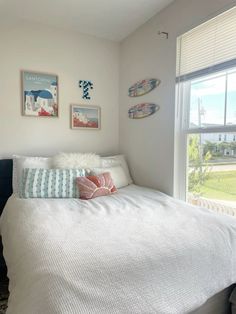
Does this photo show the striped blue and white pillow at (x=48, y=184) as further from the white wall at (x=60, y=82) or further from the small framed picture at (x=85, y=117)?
the small framed picture at (x=85, y=117)

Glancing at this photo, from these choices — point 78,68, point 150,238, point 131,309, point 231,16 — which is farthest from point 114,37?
point 131,309

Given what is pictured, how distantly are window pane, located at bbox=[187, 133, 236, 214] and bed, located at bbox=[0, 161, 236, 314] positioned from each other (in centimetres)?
29

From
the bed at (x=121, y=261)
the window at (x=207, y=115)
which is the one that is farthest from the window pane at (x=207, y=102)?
the bed at (x=121, y=261)

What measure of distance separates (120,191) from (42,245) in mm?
1281

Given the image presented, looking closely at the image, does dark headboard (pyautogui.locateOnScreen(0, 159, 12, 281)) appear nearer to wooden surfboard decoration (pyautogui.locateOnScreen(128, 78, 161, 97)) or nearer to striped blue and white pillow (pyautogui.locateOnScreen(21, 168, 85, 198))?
striped blue and white pillow (pyautogui.locateOnScreen(21, 168, 85, 198))

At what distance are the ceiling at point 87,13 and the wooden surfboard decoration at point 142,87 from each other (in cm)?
62

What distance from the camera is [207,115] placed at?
1888mm

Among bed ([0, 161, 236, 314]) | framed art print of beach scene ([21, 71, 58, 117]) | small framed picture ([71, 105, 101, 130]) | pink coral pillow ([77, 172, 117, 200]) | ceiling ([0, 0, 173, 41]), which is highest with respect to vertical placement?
ceiling ([0, 0, 173, 41])

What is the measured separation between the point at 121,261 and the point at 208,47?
1.69 meters

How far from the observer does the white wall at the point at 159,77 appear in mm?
1954

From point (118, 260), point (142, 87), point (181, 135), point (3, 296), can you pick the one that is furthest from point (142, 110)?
point (3, 296)

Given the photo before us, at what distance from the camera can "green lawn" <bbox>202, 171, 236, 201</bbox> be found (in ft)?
5.63

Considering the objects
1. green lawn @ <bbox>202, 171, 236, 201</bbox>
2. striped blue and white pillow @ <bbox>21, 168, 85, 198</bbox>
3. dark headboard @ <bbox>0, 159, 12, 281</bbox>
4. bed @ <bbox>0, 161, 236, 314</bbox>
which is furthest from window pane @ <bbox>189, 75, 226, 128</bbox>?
dark headboard @ <bbox>0, 159, 12, 281</bbox>

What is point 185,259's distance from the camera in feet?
3.46
